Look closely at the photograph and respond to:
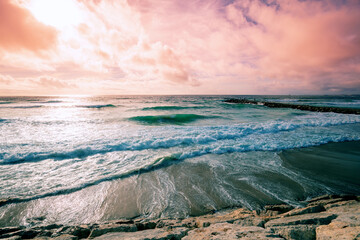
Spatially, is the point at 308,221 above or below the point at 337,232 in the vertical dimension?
below

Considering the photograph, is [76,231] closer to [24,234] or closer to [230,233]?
[24,234]

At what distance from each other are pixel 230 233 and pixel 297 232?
3.38ft

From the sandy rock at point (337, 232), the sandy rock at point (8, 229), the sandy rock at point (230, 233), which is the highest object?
the sandy rock at point (337, 232)

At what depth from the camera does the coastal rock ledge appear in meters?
2.30

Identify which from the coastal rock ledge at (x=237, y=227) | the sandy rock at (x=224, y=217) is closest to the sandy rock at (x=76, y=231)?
the coastal rock ledge at (x=237, y=227)

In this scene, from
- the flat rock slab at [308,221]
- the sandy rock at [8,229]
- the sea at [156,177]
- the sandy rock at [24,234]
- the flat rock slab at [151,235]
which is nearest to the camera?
the flat rock slab at [151,235]

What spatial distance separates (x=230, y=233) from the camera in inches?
95.0

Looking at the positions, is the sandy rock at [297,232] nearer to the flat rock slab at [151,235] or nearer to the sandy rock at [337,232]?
the sandy rock at [337,232]

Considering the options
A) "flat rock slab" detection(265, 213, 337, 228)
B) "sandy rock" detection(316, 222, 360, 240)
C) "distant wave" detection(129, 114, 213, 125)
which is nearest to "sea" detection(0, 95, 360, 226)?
"flat rock slab" detection(265, 213, 337, 228)

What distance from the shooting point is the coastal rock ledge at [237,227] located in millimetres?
2303

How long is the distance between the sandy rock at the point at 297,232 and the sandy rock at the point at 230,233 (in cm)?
18

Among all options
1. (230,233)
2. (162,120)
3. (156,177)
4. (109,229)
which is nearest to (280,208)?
(230,233)

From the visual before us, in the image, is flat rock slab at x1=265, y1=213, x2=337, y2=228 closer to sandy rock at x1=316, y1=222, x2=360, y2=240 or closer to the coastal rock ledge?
the coastal rock ledge

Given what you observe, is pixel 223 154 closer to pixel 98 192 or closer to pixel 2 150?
pixel 98 192
